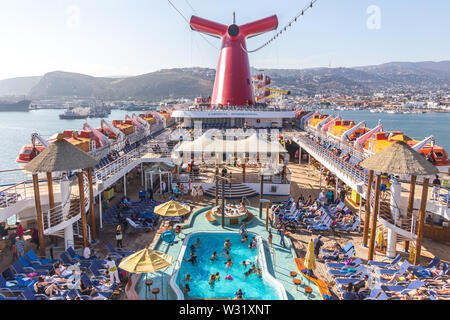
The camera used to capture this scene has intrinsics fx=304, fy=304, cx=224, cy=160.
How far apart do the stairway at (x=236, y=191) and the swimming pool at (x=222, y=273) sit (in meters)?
4.66

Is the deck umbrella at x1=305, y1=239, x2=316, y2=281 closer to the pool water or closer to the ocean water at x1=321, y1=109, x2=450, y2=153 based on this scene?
→ the pool water

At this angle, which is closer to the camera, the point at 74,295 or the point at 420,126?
the point at 74,295

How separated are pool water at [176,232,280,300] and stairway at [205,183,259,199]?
4.59 metres

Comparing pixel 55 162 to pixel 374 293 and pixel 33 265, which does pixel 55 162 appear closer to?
pixel 33 265

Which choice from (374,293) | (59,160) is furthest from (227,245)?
(59,160)

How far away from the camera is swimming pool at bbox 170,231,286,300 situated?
8492 millimetres

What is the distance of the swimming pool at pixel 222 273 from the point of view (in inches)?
334

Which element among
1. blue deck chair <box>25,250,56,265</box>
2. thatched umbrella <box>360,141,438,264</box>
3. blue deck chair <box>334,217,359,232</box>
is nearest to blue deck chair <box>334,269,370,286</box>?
thatched umbrella <box>360,141,438,264</box>

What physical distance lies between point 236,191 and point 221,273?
25.1 ft

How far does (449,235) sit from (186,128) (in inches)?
790

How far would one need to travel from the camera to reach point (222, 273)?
961 centimetres

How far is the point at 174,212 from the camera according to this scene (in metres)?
11.8

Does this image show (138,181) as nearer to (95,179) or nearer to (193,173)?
(193,173)

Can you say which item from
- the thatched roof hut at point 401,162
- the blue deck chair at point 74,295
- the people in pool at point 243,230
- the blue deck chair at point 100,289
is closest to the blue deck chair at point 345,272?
the thatched roof hut at point 401,162
